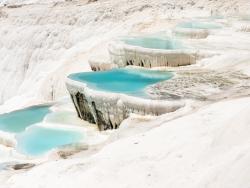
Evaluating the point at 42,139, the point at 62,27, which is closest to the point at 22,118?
the point at 42,139

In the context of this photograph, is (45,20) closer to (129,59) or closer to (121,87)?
(129,59)

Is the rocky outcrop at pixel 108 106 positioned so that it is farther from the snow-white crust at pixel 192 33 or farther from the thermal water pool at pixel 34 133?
the snow-white crust at pixel 192 33

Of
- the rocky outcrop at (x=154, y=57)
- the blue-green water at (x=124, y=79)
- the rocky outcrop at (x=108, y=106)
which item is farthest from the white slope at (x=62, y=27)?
the rocky outcrop at (x=108, y=106)

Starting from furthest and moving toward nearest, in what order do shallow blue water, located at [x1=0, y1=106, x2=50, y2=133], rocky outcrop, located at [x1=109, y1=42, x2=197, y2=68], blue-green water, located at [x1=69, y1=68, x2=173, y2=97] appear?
rocky outcrop, located at [x1=109, y1=42, x2=197, y2=68] → shallow blue water, located at [x1=0, y1=106, x2=50, y2=133] → blue-green water, located at [x1=69, y1=68, x2=173, y2=97]

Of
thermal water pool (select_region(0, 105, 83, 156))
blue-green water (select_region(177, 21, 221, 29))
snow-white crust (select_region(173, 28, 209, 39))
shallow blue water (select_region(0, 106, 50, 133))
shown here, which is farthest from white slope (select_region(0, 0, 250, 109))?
thermal water pool (select_region(0, 105, 83, 156))

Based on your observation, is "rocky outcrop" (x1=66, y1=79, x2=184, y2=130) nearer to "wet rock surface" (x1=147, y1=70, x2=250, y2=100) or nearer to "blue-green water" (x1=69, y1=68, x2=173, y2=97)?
"blue-green water" (x1=69, y1=68, x2=173, y2=97)
